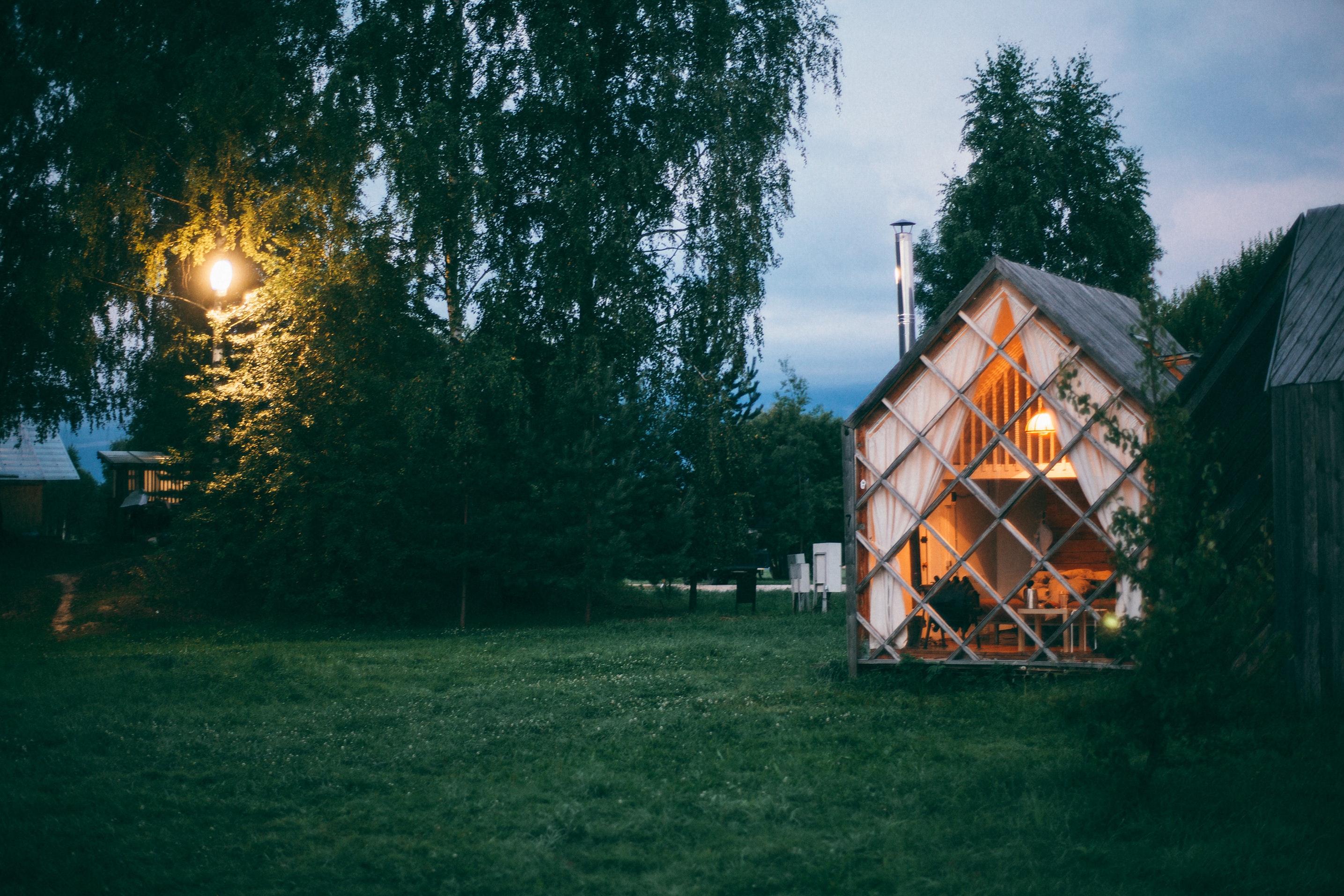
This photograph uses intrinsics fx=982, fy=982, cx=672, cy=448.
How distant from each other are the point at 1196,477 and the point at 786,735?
291 cm

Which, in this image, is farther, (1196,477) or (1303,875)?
(1196,477)

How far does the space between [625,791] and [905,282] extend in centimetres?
819

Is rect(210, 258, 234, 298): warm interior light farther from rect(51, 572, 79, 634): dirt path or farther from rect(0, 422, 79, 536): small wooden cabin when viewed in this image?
rect(0, 422, 79, 536): small wooden cabin

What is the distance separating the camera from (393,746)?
6.04 m

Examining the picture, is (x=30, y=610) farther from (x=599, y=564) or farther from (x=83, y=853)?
(x=83, y=853)

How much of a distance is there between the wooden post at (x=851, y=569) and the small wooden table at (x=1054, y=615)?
1336 millimetres

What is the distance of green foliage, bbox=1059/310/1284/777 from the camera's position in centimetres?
430

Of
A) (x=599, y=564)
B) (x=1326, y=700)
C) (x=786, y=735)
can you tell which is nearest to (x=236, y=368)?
(x=599, y=564)

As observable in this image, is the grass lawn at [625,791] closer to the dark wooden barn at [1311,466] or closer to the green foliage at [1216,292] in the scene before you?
the dark wooden barn at [1311,466]

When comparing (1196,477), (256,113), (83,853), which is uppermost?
(256,113)

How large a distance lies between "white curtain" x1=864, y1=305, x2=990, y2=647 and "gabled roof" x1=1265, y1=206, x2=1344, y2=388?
2300 millimetres

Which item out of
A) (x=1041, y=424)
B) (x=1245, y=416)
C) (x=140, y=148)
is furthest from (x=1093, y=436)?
(x=140, y=148)

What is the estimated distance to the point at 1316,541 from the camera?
5.80m

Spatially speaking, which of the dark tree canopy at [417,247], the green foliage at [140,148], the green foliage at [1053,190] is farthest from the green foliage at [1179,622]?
the green foliage at [1053,190]
